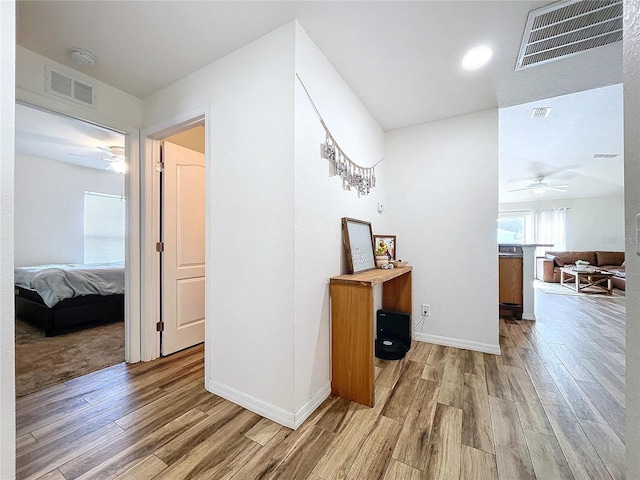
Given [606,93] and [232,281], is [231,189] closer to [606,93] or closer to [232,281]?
[232,281]

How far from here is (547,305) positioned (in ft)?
14.6

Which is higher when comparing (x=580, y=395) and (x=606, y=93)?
(x=606, y=93)

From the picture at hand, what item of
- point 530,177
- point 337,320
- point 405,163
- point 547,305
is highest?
point 530,177

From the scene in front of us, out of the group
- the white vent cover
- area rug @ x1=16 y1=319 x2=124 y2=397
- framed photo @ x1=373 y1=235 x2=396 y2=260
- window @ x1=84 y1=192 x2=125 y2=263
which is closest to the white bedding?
area rug @ x1=16 y1=319 x2=124 y2=397

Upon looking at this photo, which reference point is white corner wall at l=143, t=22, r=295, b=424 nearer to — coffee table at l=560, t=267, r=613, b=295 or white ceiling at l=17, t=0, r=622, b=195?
white ceiling at l=17, t=0, r=622, b=195

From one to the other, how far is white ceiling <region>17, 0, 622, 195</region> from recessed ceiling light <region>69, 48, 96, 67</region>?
0.04m

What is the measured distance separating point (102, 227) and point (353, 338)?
645 centimetres

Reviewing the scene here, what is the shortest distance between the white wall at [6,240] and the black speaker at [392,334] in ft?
7.57

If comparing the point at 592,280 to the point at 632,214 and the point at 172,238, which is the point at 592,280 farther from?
the point at 172,238

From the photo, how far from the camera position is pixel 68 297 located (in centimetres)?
313

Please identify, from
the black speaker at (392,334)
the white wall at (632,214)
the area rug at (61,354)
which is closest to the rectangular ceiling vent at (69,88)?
the area rug at (61,354)

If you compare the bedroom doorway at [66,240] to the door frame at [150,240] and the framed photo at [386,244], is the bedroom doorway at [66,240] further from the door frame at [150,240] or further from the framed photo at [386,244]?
the framed photo at [386,244]

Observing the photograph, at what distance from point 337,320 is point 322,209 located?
0.78 m

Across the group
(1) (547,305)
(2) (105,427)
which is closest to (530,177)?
(1) (547,305)
